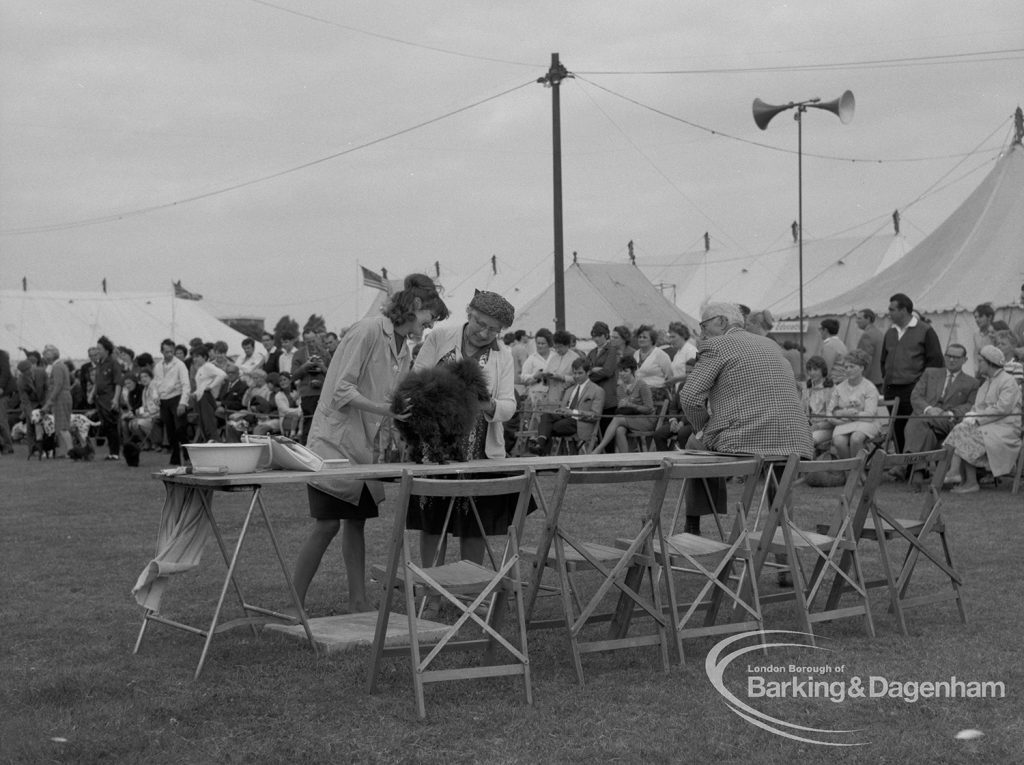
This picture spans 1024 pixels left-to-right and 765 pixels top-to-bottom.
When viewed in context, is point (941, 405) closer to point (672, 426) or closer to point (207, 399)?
point (672, 426)

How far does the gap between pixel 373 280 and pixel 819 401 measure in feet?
58.1

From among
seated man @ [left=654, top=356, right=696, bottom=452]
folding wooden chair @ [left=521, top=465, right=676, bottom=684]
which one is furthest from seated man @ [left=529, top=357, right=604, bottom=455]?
folding wooden chair @ [left=521, top=465, right=676, bottom=684]

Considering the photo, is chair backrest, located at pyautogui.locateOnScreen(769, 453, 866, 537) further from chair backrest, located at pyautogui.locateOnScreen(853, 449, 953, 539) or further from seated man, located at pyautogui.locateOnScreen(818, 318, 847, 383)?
seated man, located at pyautogui.locateOnScreen(818, 318, 847, 383)

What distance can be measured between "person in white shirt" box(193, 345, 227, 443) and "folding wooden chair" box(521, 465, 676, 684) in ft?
41.7

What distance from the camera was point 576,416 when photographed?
1470 cm

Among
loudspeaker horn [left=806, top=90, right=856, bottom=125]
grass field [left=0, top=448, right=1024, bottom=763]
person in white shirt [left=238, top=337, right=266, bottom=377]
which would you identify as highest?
loudspeaker horn [left=806, top=90, right=856, bottom=125]

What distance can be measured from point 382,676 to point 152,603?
1.19 metres

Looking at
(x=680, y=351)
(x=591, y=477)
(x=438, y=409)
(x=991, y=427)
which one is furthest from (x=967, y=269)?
(x=591, y=477)

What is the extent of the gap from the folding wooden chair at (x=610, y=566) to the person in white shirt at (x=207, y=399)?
12699mm

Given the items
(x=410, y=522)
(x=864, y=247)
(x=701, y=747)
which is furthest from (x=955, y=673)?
(x=864, y=247)

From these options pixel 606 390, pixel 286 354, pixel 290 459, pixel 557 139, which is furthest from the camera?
pixel 557 139

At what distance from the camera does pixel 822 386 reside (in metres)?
13.6

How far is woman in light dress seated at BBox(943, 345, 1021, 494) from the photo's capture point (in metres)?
12.0

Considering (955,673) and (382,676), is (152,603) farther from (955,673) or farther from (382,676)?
(955,673)
